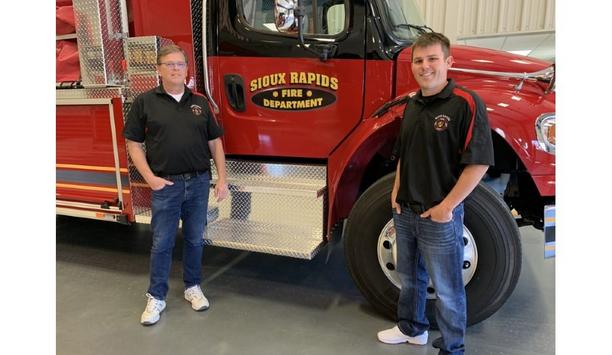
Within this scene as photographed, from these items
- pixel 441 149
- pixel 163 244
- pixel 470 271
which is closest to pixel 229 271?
pixel 163 244

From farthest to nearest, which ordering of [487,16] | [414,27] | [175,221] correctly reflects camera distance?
[487,16] < [414,27] < [175,221]

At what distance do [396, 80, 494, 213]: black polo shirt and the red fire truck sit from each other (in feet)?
1.45

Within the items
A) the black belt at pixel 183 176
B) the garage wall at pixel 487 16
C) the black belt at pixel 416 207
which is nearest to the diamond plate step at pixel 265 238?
the black belt at pixel 183 176

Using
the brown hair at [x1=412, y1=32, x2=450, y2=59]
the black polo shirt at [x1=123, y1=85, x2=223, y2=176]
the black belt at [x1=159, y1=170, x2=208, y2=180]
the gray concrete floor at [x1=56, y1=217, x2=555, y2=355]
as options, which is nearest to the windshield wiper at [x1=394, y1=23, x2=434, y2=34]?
the brown hair at [x1=412, y1=32, x2=450, y2=59]

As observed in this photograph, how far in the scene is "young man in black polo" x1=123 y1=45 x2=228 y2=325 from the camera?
260 cm

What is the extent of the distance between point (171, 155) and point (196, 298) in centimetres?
97

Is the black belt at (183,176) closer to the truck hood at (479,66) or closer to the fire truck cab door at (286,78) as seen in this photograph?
the fire truck cab door at (286,78)

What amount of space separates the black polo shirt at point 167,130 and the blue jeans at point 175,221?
0.11 m

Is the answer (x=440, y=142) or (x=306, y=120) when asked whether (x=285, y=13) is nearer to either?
(x=306, y=120)

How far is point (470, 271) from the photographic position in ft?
8.11

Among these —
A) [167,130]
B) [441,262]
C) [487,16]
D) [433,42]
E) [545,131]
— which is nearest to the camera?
[433,42]

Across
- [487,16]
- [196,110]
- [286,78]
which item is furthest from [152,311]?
[487,16]

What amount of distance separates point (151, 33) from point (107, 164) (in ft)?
3.24

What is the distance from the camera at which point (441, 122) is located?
195 centimetres
